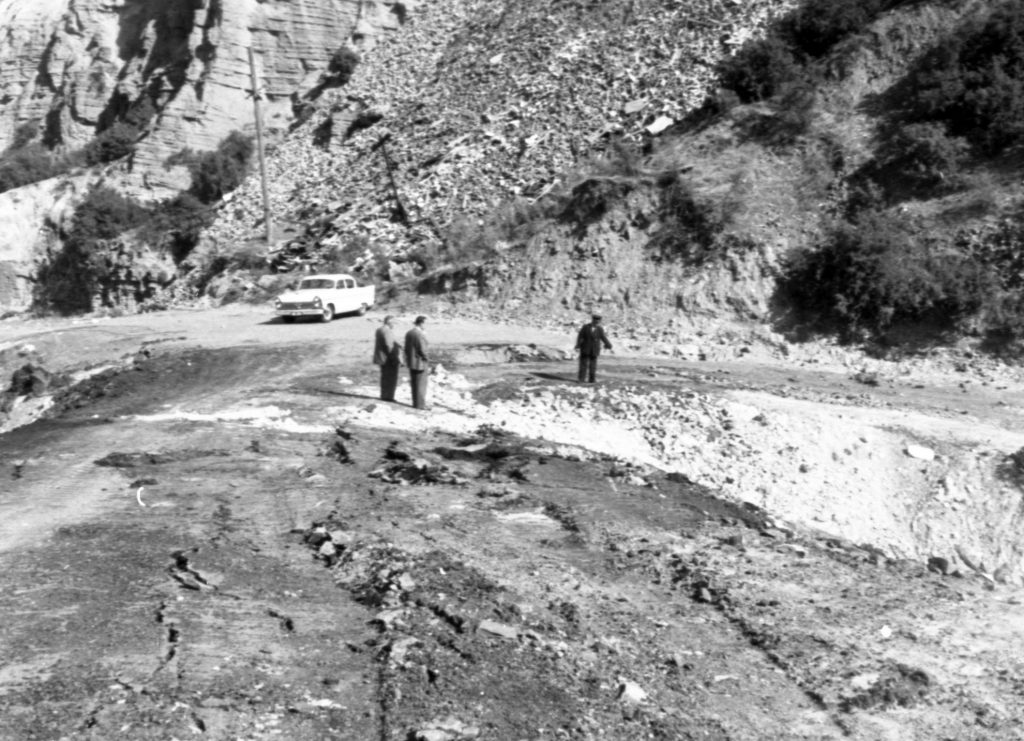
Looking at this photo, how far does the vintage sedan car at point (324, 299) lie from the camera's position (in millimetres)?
26938

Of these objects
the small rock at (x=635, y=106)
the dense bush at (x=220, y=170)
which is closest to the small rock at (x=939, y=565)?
the small rock at (x=635, y=106)

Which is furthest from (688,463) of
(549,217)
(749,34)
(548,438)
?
(749,34)

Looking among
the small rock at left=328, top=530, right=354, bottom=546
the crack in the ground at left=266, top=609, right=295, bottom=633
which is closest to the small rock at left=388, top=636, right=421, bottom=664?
the crack in the ground at left=266, top=609, right=295, bottom=633

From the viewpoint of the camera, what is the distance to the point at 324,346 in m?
21.8

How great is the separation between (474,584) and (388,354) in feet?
25.0

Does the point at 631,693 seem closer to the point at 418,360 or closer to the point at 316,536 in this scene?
the point at 316,536

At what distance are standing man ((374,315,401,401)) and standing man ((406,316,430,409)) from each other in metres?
0.23

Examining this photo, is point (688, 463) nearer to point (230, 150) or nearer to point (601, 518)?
point (601, 518)

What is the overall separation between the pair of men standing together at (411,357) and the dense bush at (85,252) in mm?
27205

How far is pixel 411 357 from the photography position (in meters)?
16.0

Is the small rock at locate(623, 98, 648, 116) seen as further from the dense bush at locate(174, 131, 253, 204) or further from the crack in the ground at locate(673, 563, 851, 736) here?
the crack in the ground at locate(673, 563, 851, 736)

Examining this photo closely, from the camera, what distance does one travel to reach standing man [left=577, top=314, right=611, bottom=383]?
1805 centimetres

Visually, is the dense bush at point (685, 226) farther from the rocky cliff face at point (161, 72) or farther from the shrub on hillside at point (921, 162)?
the rocky cliff face at point (161, 72)

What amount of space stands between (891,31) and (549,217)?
10.5 m
